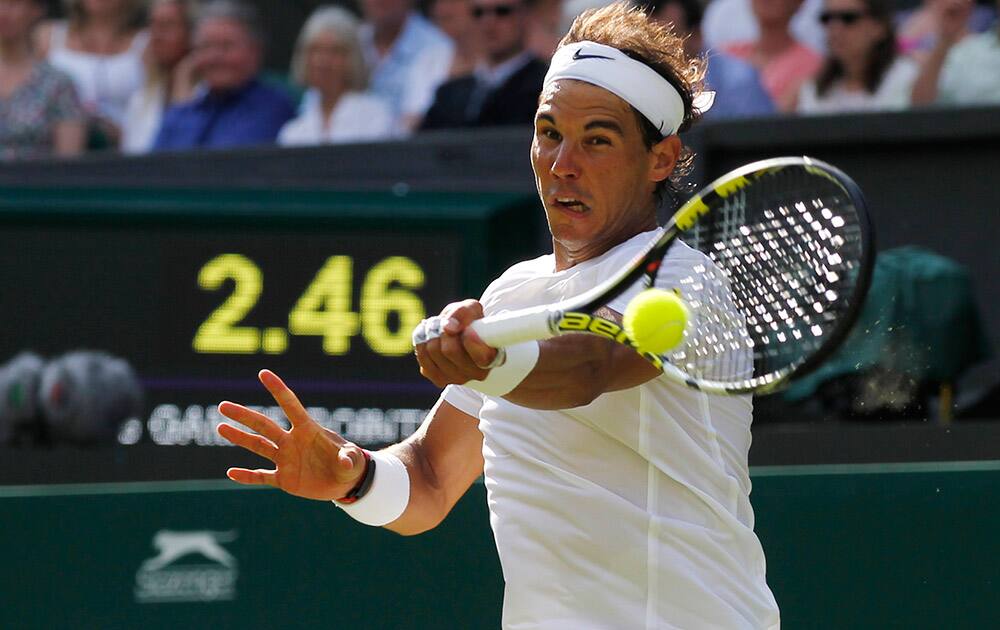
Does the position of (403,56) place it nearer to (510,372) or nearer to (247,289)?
(247,289)

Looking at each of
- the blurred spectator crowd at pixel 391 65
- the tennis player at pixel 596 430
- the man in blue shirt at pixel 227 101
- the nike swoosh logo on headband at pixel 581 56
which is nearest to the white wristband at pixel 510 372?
the tennis player at pixel 596 430

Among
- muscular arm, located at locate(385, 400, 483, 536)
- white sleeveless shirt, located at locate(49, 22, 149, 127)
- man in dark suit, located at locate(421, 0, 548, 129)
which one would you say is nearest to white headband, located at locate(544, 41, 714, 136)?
muscular arm, located at locate(385, 400, 483, 536)

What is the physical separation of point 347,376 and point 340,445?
7.33ft

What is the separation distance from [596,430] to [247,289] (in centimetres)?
270

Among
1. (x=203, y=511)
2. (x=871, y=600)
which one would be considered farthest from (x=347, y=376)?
(x=871, y=600)

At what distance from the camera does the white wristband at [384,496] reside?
2857 mm

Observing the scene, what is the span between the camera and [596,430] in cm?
260

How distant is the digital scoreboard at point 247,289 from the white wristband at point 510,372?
254cm

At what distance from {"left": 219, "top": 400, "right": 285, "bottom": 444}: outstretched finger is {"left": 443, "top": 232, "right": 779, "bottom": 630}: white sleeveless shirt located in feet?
1.35

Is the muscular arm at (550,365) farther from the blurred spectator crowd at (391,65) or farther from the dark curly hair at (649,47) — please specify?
the blurred spectator crowd at (391,65)

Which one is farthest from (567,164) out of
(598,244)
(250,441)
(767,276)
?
(250,441)

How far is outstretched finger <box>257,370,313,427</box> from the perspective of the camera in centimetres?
270

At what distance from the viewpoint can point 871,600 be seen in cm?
466

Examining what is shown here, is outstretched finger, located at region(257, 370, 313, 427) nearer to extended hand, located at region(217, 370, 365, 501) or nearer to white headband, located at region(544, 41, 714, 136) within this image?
extended hand, located at region(217, 370, 365, 501)
